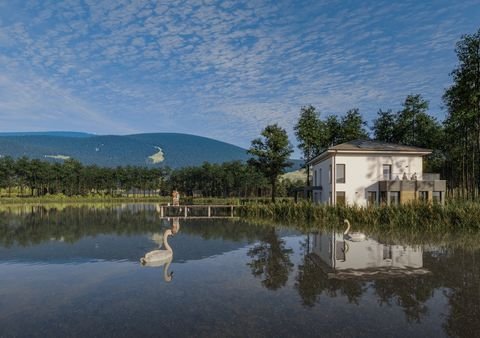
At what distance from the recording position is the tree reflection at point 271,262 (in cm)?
978

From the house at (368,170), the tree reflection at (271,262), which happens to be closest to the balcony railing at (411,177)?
the house at (368,170)

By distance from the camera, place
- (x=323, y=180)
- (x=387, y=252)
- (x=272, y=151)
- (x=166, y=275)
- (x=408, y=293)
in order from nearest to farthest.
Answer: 1. (x=408, y=293)
2. (x=166, y=275)
3. (x=387, y=252)
4. (x=323, y=180)
5. (x=272, y=151)

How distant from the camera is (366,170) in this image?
3381 cm

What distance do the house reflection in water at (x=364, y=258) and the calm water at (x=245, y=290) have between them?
4 cm

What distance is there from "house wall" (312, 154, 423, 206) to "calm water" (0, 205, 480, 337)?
18436 millimetres

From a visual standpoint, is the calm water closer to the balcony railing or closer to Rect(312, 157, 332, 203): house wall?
the balcony railing

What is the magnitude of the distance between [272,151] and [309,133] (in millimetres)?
5821

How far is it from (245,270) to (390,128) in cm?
4488

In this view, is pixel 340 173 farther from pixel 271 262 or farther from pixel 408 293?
pixel 408 293

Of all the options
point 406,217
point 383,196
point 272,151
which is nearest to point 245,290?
point 406,217

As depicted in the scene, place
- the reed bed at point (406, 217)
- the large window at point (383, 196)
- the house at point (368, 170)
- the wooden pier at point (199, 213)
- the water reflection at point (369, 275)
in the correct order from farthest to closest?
1. the wooden pier at point (199, 213)
2. the house at point (368, 170)
3. the large window at point (383, 196)
4. the reed bed at point (406, 217)
5. the water reflection at point (369, 275)

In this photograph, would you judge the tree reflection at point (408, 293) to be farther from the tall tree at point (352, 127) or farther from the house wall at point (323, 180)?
the tall tree at point (352, 127)

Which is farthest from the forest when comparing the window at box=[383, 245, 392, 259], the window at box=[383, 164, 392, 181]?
the window at box=[383, 245, 392, 259]

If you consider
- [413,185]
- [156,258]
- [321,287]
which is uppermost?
[413,185]
